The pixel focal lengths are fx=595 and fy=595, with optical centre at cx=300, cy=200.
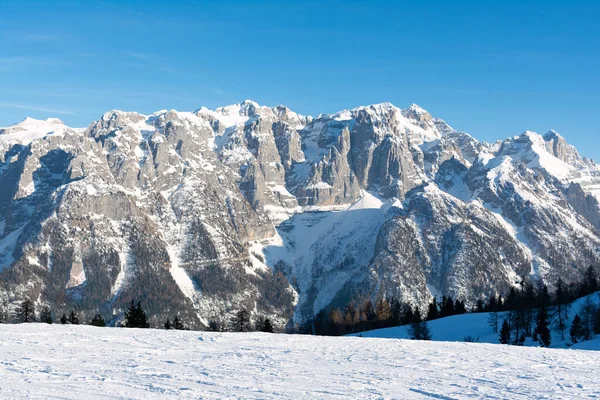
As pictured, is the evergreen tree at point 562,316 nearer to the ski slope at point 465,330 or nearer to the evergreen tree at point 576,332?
the ski slope at point 465,330

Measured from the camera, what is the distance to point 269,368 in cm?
3083

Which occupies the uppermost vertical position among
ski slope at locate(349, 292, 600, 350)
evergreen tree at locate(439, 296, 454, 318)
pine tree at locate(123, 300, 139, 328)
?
evergreen tree at locate(439, 296, 454, 318)

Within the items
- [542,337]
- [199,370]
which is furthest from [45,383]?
[542,337]

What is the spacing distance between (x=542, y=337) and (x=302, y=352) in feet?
208

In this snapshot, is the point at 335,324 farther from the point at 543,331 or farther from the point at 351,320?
the point at 543,331

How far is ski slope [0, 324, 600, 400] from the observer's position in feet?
82.4

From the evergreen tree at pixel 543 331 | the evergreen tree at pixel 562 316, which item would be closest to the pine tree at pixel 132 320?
the evergreen tree at pixel 543 331

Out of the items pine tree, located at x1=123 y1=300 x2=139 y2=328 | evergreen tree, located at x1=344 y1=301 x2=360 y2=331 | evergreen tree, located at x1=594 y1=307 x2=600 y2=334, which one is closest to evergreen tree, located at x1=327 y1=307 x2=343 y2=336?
evergreen tree, located at x1=344 y1=301 x2=360 y2=331

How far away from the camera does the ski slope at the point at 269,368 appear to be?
25125 millimetres

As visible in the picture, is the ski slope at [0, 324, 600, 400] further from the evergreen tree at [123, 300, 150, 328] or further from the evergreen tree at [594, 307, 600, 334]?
the evergreen tree at [594, 307, 600, 334]

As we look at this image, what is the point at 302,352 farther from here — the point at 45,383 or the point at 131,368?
the point at 45,383

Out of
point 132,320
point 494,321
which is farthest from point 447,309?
point 132,320

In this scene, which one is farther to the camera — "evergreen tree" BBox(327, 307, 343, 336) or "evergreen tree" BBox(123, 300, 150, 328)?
"evergreen tree" BBox(327, 307, 343, 336)

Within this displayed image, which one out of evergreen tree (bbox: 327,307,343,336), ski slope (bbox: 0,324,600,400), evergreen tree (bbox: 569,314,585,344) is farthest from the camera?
evergreen tree (bbox: 327,307,343,336)
